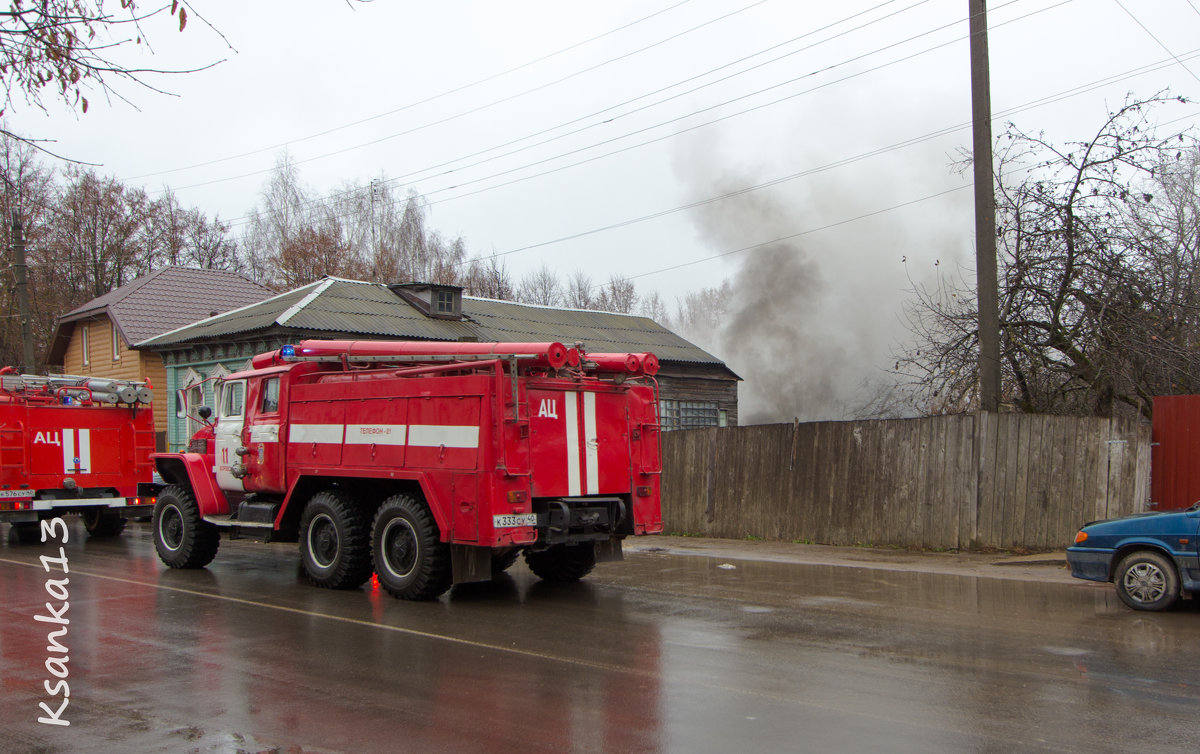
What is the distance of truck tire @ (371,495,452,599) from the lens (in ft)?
33.1

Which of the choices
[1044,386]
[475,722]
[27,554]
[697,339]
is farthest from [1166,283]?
[697,339]

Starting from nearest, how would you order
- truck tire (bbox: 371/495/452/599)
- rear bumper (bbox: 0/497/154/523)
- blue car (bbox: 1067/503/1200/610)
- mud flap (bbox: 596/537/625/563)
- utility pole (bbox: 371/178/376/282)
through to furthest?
blue car (bbox: 1067/503/1200/610)
truck tire (bbox: 371/495/452/599)
mud flap (bbox: 596/537/625/563)
rear bumper (bbox: 0/497/154/523)
utility pole (bbox: 371/178/376/282)

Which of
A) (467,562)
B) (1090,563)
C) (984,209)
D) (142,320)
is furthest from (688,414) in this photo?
(467,562)

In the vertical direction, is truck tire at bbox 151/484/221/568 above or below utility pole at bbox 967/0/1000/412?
below

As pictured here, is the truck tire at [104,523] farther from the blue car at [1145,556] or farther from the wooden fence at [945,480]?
Answer: the blue car at [1145,556]

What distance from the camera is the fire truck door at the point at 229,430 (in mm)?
12880

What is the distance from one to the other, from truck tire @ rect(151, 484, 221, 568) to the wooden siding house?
1697 cm

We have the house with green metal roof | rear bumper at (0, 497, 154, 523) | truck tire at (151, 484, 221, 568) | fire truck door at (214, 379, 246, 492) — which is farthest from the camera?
the house with green metal roof

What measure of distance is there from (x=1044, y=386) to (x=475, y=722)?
44.3 ft

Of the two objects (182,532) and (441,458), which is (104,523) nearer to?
(182,532)

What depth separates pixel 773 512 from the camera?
1648cm

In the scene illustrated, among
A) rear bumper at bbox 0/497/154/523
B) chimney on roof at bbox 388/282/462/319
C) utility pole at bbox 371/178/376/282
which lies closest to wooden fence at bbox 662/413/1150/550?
rear bumper at bbox 0/497/154/523

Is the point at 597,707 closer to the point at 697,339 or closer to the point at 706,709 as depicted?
the point at 706,709

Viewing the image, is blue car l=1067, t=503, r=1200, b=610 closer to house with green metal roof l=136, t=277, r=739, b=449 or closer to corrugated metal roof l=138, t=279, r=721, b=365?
corrugated metal roof l=138, t=279, r=721, b=365
